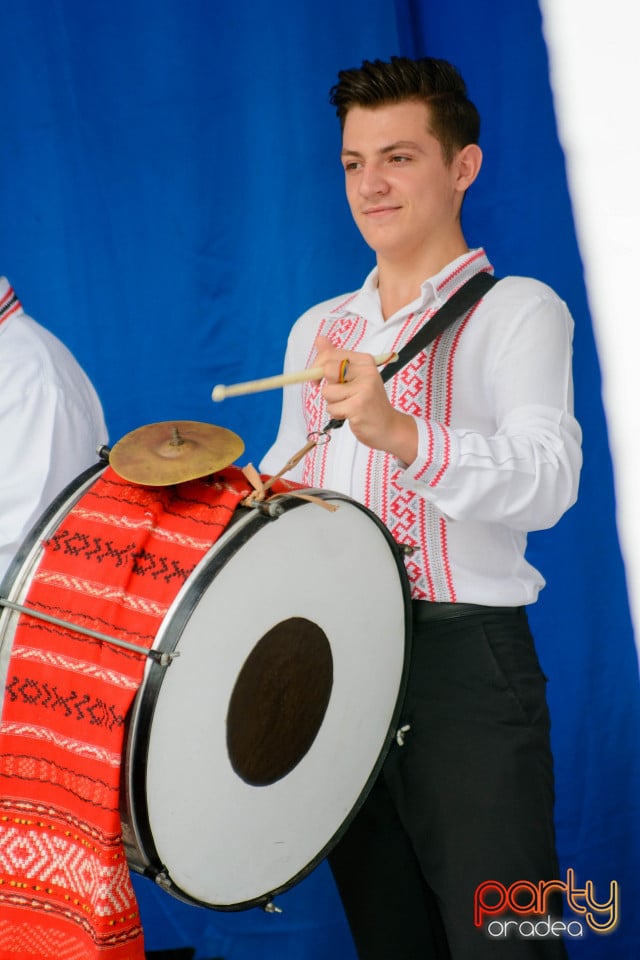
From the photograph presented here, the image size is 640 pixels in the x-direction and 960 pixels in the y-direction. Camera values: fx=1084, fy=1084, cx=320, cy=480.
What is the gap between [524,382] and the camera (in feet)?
4.97

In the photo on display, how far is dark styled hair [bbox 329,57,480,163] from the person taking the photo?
169cm

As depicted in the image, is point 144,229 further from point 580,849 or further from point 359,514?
point 580,849

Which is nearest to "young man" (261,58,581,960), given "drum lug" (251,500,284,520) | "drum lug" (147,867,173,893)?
"drum lug" (251,500,284,520)

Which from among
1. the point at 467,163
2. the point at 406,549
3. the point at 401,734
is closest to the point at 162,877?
the point at 401,734

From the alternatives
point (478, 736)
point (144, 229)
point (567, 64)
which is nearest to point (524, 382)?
point (478, 736)

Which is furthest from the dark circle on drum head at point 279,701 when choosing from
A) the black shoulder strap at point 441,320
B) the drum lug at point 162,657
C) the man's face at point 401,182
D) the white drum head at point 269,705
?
the man's face at point 401,182

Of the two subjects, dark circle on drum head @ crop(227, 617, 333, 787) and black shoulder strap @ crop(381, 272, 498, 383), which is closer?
dark circle on drum head @ crop(227, 617, 333, 787)

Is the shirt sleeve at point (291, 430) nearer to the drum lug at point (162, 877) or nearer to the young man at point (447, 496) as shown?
the young man at point (447, 496)

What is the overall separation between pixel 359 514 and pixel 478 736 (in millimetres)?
387

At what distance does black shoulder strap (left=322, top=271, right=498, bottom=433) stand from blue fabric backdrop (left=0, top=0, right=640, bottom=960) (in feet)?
2.02

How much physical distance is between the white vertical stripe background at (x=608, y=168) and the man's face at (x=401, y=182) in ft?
1.66

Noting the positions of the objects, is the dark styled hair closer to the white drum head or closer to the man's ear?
the man's ear

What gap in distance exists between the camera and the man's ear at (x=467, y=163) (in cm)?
173

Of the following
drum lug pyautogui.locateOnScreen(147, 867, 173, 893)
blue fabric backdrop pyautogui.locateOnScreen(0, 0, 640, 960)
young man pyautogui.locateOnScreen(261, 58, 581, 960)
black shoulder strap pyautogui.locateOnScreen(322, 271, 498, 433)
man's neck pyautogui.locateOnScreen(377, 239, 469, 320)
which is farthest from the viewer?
blue fabric backdrop pyautogui.locateOnScreen(0, 0, 640, 960)
